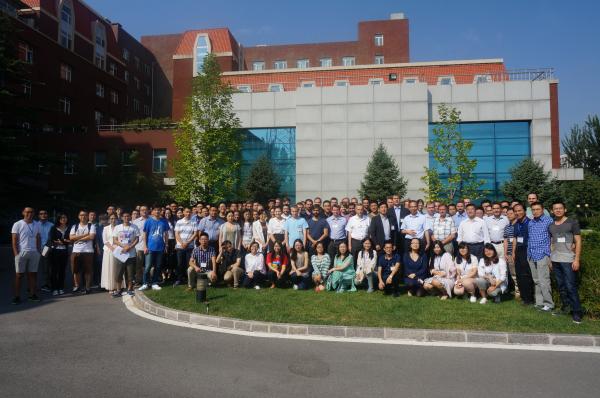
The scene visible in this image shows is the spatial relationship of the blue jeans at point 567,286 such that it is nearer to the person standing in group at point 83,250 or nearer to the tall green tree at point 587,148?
the person standing in group at point 83,250

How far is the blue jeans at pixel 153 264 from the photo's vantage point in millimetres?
10158

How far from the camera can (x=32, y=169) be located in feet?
53.5

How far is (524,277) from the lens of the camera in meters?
8.39

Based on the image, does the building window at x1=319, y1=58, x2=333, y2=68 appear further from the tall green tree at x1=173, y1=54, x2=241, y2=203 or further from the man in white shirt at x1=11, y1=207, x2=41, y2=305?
the man in white shirt at x1=11, y1=207, x2=41, y2=305

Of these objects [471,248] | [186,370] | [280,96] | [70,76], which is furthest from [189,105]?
[70,76]

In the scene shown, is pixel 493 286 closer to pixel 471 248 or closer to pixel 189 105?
pixel 471 248

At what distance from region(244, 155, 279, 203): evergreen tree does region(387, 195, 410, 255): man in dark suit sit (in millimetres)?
15552

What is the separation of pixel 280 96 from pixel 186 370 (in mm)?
25618

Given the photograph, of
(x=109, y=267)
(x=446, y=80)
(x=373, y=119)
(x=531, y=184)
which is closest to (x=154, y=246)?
(x=109, y=267)

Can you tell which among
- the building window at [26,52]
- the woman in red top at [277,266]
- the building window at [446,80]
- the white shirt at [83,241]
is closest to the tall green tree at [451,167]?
the woman in red top at [277,266]

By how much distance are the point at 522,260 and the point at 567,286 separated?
4.25ft

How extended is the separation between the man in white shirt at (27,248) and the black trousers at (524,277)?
10884 millimetres

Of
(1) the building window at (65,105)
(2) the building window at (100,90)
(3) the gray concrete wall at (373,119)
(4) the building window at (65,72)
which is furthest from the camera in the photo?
(2) the building window at (100,90)

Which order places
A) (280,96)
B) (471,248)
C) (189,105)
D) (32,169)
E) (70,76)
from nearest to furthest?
(471,248), (32,169), (189,105), (280,96), (70,76)
